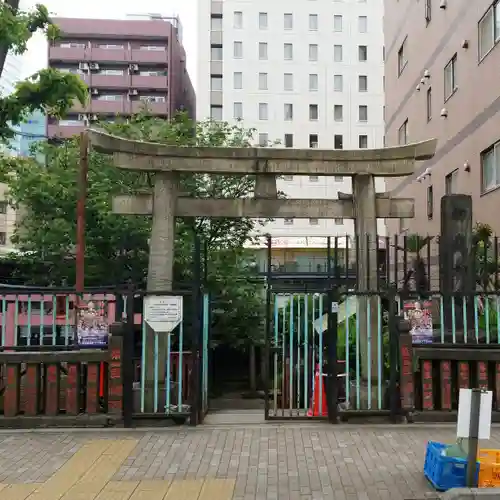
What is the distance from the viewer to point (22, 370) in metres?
8.70

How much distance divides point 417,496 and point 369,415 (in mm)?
2858

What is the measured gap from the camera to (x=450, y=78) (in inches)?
771

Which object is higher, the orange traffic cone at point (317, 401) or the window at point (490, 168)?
the window at point (490, 168)

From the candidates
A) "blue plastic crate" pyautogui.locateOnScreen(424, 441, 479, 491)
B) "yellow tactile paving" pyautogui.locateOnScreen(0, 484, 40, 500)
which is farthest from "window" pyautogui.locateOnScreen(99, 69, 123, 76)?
Result: "blue plastic crate" pyautogui.locateOnScreen(424, 441, 479, 491)

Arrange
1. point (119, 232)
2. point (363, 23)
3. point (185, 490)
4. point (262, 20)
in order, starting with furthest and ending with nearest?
point (363, 23) < point (262, 20) < point (119, 232) < point (185, 490)

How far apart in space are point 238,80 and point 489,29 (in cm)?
3630

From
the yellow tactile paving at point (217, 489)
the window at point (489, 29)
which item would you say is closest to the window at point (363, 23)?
the window at point (489, 29)

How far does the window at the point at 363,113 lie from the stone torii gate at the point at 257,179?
43.7 meters

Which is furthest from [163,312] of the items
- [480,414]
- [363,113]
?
[363,113]

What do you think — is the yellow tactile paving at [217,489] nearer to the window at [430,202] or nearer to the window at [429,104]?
the window at [430,202]

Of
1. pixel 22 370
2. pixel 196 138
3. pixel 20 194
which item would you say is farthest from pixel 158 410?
pixel 196 138

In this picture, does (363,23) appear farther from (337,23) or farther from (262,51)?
(262,51)

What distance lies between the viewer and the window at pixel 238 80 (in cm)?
5053

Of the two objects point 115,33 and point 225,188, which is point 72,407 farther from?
point 115,33
